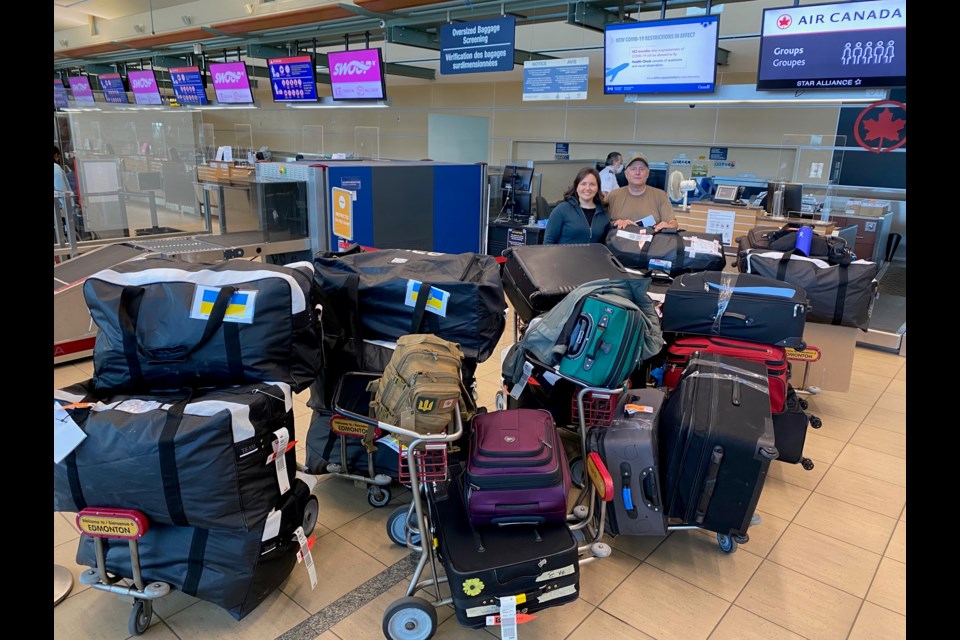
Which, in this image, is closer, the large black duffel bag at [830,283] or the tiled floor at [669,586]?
the tiled floor at [669,586]

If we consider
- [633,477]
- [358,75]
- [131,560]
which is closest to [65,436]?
[131,560]

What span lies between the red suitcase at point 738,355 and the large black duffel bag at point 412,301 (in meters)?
1.00

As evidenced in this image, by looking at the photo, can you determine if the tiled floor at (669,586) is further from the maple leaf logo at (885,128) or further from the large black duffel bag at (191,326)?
the maple leaf logo at (885,128)

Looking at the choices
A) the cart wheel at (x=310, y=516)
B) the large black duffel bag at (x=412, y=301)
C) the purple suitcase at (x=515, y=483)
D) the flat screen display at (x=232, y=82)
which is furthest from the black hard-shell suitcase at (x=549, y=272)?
the flat screen display at (x=232, y=82)


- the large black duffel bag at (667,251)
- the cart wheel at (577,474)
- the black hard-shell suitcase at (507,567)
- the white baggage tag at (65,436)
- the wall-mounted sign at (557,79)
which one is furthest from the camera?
the wall-mounted sign at (557,79)

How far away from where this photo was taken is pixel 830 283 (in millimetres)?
3582

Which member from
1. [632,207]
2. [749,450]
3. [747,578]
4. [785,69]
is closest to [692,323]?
[749,450]

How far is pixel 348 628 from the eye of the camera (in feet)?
6.95

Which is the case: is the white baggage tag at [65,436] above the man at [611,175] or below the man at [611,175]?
below

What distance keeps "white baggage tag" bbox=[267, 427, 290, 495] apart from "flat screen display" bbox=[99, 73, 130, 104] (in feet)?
40.4

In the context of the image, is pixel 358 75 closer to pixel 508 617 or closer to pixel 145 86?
pixel 145 86

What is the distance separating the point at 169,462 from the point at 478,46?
5525mm

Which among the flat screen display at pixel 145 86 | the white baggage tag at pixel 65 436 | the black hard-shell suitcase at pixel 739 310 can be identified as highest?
the flat screen display at pixel 145 86

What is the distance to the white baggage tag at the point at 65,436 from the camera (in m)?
1.75
